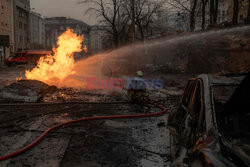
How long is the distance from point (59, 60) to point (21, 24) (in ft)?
162

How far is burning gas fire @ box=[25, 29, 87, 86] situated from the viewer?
45.4ft

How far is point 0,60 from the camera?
3788cm

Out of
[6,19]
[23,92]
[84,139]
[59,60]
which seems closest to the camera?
[84,139]

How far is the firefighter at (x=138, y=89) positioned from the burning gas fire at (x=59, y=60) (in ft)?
19.0

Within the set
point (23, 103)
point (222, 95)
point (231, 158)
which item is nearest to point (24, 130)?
point (23, 103)

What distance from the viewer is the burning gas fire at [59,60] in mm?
13828

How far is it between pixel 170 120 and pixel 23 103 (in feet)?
23.0

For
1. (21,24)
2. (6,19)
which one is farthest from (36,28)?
(6,19)

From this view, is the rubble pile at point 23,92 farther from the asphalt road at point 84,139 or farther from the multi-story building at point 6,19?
the multi-story building at point 6,19

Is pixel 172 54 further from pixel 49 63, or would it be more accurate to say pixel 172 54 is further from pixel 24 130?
pixel 24 130

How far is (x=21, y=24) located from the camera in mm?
56625

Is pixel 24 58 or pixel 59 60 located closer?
pixel 59 60

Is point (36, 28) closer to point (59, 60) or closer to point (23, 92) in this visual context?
point (59, 60)

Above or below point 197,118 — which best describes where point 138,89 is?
below
